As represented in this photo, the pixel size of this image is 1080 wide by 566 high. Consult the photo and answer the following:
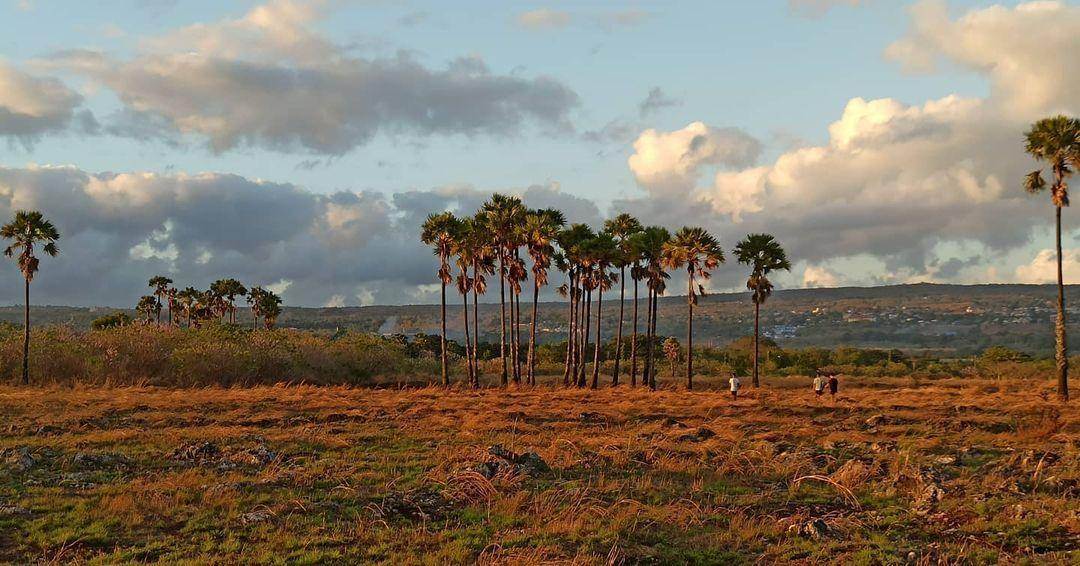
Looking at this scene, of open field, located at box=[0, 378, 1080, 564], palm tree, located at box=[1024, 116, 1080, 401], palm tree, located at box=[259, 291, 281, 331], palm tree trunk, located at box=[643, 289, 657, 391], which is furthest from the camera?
palm tree, located at box=[259, 291, 281, 331]

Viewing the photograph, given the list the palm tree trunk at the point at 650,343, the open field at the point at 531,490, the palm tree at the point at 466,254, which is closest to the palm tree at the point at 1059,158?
the open field at the point at 531,490

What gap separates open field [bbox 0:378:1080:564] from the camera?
12.3 meters

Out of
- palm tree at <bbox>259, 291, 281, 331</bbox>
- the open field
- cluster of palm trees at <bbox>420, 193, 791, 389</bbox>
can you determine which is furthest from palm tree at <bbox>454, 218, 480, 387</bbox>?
palm tree at <bbox>259, 291, 281, 331</bbox>

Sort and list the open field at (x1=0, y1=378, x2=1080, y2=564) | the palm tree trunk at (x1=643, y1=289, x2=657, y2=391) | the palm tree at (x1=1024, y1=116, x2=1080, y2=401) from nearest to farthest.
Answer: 1. the open field at (x1=0, y1=378, x2=1080, y2=564)
2. the palm tree at (x1=1024, y1=116, x2=1080, y2=401)
3. the palm tree trunk at (x1=643, y1=289, x2=657, y2=391)

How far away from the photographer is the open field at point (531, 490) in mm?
12266

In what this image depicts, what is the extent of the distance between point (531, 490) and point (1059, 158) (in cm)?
4001

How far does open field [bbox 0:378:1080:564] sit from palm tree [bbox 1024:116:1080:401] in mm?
15763

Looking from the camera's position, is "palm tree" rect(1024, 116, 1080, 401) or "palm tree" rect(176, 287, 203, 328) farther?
"palm tree" rect(176, 287, 203, 328)

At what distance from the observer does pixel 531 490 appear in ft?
52.3

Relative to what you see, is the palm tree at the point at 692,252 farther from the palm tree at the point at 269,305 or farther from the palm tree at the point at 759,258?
the palm tree at the point at 269,305

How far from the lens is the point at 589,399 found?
42.9 meters

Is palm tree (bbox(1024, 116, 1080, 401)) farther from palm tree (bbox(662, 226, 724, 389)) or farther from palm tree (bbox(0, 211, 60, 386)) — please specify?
palm tree (bbox(0, 211, 60, 386))

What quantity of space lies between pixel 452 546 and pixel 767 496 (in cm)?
761

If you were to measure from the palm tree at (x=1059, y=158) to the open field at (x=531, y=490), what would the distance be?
15.8 m
